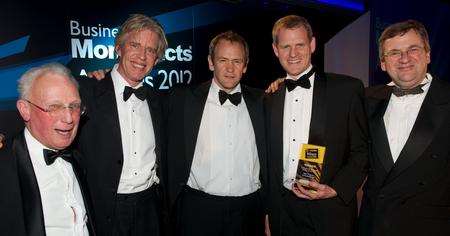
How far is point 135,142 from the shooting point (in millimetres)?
2975

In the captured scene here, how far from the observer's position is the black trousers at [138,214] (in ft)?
9.42

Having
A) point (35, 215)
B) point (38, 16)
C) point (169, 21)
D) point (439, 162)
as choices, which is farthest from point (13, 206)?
point (169, 21)

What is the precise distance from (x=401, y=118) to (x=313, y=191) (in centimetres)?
81

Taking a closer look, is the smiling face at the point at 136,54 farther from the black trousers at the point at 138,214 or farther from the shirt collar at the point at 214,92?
the black trousers at the point at 138,214

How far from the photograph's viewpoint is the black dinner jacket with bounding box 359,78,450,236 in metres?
2.52

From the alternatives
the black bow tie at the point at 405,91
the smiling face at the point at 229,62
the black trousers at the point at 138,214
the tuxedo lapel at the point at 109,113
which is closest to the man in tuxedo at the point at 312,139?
the black bow tie at the point at 405,91

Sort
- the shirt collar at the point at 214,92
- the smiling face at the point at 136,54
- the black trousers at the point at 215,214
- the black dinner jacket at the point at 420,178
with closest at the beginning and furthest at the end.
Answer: the black dinner jacket at the point at 420,178 → the smiling face at the point at 136,54 → the black trousers at the point at 215,214 → the shirt collar at the point at 214,92

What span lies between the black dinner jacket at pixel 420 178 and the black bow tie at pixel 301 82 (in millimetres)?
654

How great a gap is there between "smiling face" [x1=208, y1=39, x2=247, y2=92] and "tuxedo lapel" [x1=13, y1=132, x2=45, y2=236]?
1.67 m

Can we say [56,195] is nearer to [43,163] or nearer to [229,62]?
[43,163]

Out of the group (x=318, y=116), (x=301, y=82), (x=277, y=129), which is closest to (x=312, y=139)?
(x=318, y=116)

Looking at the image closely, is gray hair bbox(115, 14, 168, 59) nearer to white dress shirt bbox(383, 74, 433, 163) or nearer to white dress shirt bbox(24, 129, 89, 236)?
white dress shirt bbox(24, 129, 89, 236)

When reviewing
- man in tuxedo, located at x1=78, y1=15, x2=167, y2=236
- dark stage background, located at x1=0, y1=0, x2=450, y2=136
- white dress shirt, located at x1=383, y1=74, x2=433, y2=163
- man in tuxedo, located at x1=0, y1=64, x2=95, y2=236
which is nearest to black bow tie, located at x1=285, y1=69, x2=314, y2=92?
white dress shirt, located at x1=383, y1=74, x2=433, y2=163

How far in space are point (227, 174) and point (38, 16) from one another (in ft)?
8.84
